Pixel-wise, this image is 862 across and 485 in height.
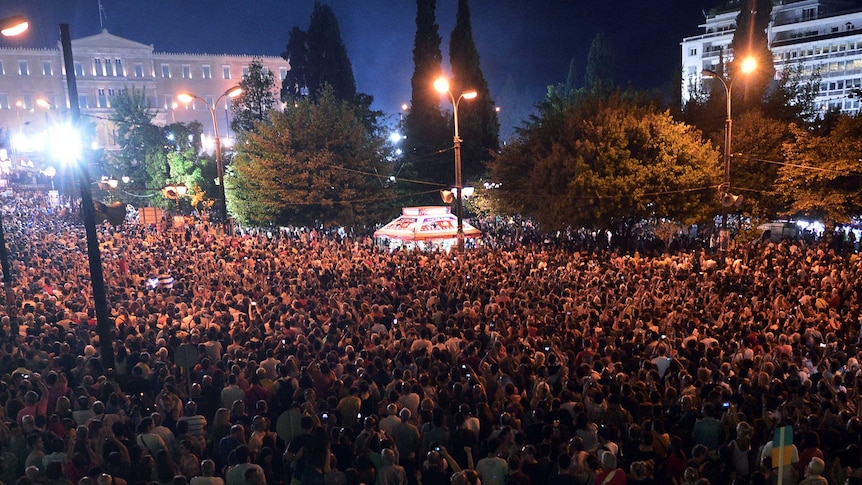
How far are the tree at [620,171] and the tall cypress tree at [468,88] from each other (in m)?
14.7

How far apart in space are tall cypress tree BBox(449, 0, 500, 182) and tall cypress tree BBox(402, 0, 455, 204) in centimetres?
119

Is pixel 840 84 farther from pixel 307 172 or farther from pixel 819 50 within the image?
pixel 307 172

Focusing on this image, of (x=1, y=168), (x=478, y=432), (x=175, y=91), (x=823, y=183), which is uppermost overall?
(x=175, y=91)

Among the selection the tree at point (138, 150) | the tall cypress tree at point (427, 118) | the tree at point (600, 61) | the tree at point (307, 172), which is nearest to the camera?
the tree at point (307, 172)

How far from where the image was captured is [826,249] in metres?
18.7

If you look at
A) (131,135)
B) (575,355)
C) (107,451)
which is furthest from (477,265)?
(131,135)

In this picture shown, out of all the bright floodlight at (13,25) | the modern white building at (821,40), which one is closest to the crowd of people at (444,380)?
the bright floodlight at (13,25)

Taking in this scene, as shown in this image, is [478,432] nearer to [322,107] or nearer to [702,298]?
[702,298]

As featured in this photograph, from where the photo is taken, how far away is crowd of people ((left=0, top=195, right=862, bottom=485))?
5887 mm

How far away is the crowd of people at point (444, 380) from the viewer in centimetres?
589

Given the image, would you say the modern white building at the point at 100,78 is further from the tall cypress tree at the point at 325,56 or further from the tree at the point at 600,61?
the tree at the point at 600,61

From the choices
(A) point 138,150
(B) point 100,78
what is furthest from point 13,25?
(B) point 100,78

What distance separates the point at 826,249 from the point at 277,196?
815 inches

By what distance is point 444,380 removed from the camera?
7.96 meters
